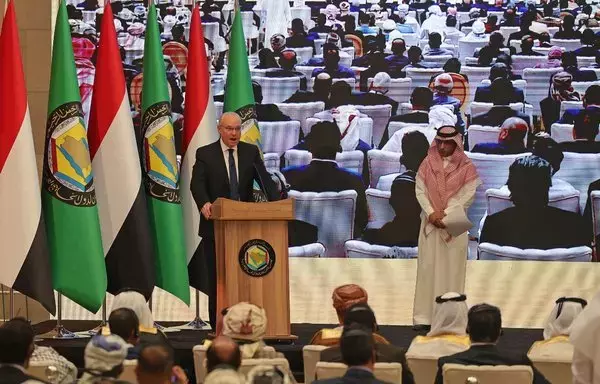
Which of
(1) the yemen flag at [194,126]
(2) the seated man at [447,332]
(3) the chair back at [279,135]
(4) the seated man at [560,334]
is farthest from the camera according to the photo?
(3) the chair back at [279,135]

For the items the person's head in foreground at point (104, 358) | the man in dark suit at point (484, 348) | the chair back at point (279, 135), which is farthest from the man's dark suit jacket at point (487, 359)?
the chair back at point (279, 135)

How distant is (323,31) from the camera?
11.1 metres

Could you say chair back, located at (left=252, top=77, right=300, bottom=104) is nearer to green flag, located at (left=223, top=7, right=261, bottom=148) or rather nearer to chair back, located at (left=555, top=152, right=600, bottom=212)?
green flag, located at (left=223, top=7, right=261, bottom=148)

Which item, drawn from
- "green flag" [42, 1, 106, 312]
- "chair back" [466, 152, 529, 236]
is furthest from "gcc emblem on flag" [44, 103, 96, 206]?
"chair back" [466, 152, 529, 236]

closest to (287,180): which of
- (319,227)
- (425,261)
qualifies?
(319,227)

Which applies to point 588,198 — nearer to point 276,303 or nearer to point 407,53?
point 407,53

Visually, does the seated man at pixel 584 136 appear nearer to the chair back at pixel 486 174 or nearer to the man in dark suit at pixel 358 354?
the chair back at pixel 486 174

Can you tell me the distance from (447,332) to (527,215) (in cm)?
423

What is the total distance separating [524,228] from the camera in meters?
10.9

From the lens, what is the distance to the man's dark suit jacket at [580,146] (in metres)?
10.8

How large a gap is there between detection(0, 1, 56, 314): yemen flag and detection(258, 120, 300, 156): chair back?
263cm

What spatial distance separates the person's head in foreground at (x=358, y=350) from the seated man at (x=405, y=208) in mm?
6191

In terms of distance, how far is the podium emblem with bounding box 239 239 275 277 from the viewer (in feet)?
24.7

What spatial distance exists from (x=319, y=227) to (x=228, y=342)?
624 centimetres
